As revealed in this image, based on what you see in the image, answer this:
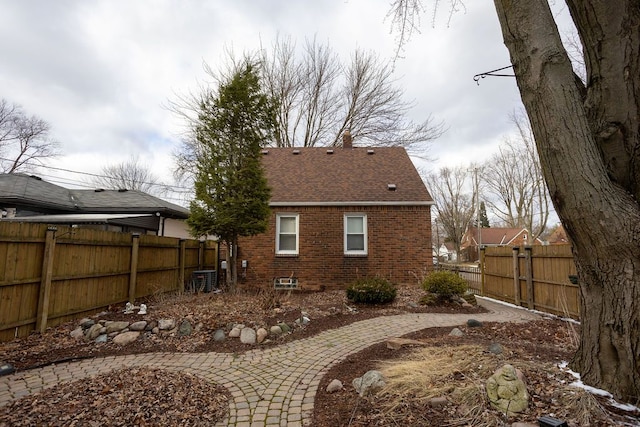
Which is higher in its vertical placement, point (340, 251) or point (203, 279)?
point (340, 251)

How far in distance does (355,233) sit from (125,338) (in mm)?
7786

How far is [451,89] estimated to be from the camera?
8.97m

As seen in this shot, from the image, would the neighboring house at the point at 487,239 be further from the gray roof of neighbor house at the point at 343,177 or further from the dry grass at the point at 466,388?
the dry grass at the point at 466,388

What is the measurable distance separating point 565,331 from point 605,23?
4.77m

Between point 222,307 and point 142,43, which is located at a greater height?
point 142,43

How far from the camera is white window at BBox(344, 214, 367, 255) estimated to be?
1138 cm

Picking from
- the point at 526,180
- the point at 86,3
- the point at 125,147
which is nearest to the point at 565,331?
the point at 86,3

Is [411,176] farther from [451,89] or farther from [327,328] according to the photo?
[327,328]

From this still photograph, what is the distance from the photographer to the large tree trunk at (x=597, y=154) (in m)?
2.53

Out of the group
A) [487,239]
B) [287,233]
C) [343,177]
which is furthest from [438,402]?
[487,239]

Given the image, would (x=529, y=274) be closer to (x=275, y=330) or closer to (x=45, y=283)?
(x=275, y=330)

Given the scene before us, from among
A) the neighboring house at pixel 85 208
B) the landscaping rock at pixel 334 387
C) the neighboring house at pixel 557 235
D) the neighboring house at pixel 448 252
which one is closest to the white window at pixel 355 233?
the neighboring house at pixel 85 208

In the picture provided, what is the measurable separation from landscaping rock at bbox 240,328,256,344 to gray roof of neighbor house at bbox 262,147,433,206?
6523mm

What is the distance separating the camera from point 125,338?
5.09 m
